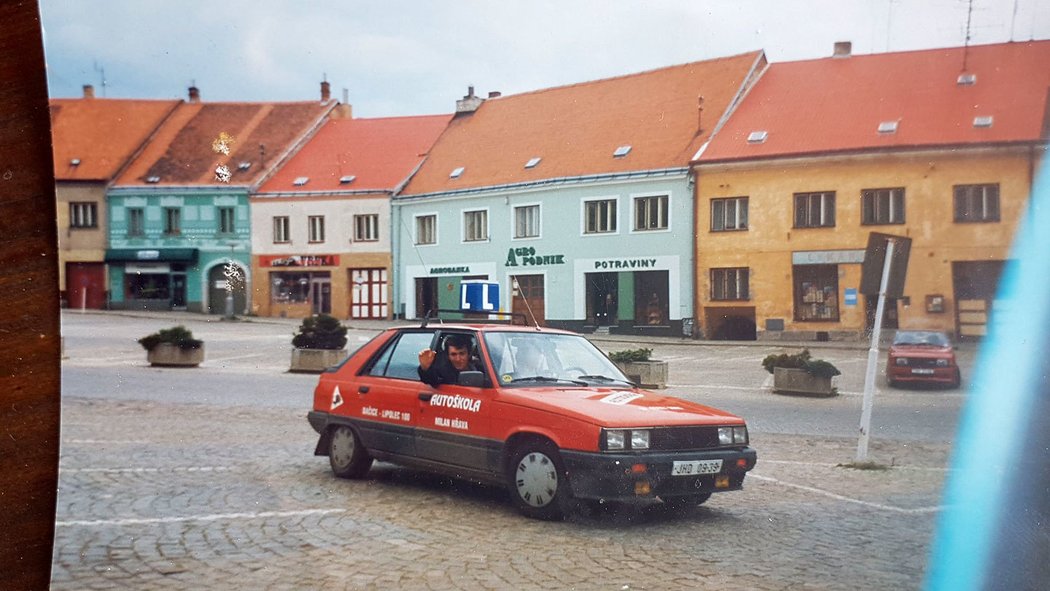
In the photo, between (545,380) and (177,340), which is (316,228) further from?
(177,340)

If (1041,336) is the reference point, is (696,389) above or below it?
below

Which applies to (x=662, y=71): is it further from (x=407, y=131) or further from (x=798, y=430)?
(x=798, y=430)

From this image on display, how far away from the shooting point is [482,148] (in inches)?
370

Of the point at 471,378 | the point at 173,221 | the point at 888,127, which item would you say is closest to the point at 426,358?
the point at 471,378

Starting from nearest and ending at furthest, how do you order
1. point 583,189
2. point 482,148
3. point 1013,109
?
point 1013,109
point 583,189
point 482,148

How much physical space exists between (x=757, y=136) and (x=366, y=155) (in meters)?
3.79

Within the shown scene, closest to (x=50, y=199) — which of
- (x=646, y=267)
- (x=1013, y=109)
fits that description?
(x=1013, y=109)

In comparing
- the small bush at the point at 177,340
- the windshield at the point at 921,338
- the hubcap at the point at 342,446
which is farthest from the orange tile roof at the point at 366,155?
the windshield at the point at 921,338

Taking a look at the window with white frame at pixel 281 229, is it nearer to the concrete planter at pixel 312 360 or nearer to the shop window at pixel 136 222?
the shop window at pixel 136 222

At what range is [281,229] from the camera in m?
9.36

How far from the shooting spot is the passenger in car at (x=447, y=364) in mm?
6789

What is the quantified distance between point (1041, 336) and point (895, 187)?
5769 mm

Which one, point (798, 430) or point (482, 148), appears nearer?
point (482, 148)

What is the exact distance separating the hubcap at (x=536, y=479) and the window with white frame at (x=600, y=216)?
2782mm
